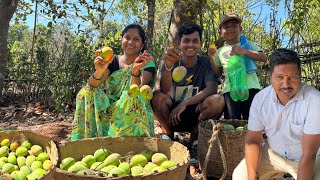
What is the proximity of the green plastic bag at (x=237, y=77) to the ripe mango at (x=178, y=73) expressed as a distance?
43 cm

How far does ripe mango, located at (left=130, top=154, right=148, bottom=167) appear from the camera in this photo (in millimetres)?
2439

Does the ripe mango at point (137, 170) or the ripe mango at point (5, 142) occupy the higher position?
the ripe mango at point (5, 142)

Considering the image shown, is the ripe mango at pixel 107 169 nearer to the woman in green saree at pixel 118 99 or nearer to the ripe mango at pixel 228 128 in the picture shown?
the woman in green saree at pixel 118 99

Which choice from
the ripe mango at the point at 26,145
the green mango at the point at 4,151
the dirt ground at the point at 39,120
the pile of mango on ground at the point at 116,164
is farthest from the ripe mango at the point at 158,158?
the dirt ground at the point at 39,120

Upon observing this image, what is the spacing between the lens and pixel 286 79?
7.04 ft

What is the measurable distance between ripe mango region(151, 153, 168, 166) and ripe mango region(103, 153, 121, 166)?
0.77ft

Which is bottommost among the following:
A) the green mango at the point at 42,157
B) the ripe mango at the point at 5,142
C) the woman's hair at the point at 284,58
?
the green mango at the point at 42,157

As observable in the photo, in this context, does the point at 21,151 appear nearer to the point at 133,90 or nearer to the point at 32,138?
the point at 32,138

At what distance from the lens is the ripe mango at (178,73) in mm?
3500

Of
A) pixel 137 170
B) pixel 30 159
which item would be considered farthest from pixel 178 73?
pixel 30 159

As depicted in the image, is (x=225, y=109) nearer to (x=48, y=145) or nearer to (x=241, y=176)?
(x=241, y=176)

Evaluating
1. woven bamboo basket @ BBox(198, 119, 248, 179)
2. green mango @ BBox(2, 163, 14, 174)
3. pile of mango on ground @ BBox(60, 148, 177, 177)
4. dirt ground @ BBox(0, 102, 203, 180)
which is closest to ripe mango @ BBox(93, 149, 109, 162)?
pile of mango on ground @ BBox(60, 148, 177, 177)

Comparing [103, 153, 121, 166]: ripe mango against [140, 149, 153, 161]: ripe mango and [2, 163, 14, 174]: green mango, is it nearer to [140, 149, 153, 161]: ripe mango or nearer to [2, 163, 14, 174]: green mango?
[140, 149, 153, 161]: ripe mango

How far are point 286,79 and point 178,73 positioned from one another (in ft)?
4.81
